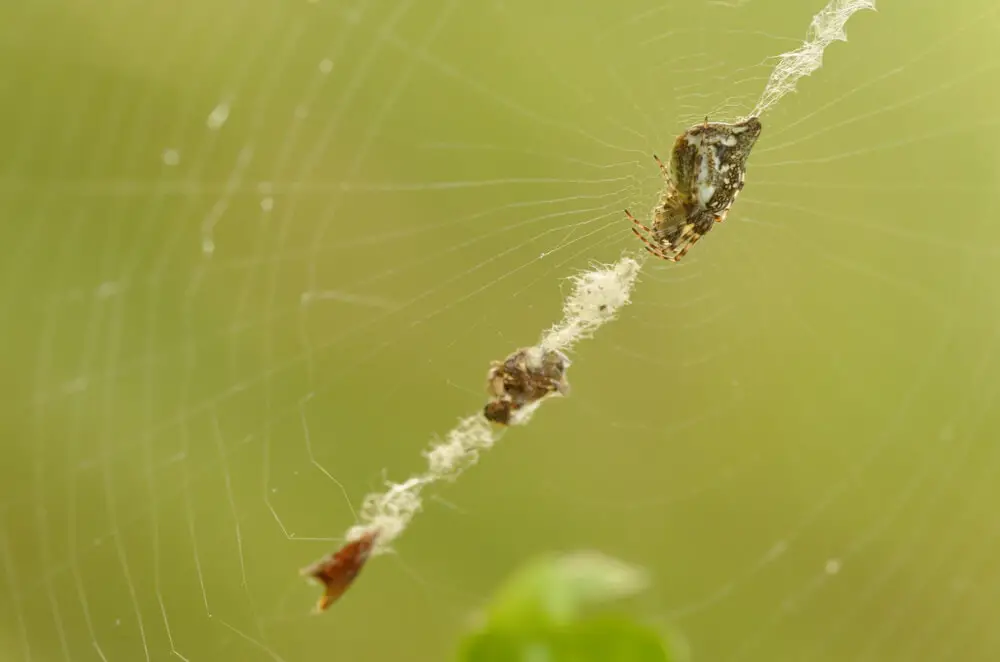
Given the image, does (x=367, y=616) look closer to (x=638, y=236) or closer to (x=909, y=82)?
(x=638, y=236)

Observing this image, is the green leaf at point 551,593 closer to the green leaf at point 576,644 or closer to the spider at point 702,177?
Answer: the green leaf at point 576,644

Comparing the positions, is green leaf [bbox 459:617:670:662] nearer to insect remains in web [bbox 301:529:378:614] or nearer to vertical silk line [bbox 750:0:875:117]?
insect remains in web [bbox 301:529:378:614]

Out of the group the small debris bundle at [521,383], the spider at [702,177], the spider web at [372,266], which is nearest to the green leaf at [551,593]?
the small debris bundle at [521,383]

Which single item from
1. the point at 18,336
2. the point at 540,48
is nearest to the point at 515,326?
the point at 540,48

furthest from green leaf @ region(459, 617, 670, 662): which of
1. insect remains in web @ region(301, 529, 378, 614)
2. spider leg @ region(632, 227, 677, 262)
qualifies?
spider leg @ region(632, 227, 677, 262)

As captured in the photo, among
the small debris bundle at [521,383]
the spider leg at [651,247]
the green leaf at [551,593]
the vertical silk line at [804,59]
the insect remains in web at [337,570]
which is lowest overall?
the green leaf at [551,593]
